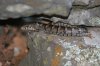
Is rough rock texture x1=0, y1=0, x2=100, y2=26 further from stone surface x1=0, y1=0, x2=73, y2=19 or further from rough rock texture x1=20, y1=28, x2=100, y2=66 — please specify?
rough rock texture x1=20, y1=28, x2=100, y2=66

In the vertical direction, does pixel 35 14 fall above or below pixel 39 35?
above

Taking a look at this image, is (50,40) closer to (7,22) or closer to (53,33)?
(53,33)

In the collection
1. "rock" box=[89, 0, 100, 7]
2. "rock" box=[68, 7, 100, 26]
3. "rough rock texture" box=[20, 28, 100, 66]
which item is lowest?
"rough rock texture" box=[20, 28, 100, 66]

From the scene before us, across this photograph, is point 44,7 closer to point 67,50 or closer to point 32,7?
point 32,7

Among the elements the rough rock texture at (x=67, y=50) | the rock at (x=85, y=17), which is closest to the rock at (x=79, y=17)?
the rock at (x=85, y=17)

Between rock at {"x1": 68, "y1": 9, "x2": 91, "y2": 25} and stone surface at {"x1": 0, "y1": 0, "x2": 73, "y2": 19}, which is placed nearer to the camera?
stone surface at {"x1": 0, "y1": 0, "x2": 73, "y2": 19}

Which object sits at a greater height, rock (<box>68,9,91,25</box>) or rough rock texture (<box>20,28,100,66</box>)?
rock (<box>68,9,91,25</box>)

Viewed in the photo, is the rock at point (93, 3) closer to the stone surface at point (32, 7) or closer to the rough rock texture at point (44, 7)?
the rough rock texture at point (44, 7)

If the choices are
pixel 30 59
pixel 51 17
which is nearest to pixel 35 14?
pixel 51 17

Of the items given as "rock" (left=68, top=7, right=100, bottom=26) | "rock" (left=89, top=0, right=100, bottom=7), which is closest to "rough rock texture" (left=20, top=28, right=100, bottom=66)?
"rock" (left=68, top=7, right=100, bottom=26)

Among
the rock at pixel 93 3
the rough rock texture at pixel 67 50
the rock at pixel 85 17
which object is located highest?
the rock at pixel 93 3

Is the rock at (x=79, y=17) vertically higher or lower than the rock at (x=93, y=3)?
lower
